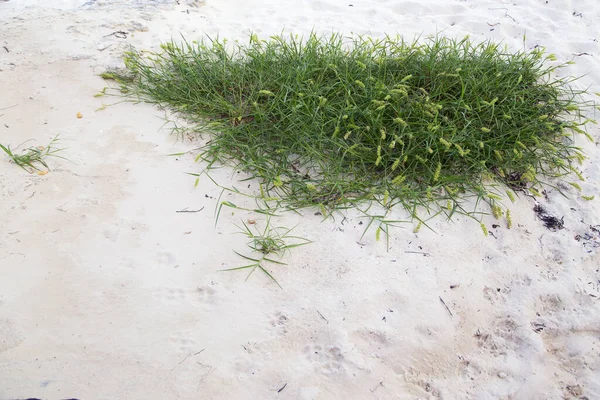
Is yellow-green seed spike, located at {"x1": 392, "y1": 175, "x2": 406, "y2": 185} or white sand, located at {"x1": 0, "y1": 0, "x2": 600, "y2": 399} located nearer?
white sand, located at {"x1": 0, "y1": 0, "x2": 600, "y2": 399}

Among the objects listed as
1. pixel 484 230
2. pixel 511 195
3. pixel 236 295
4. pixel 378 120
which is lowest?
pixel 236 295

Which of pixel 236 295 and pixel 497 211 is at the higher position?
pixel 497 211

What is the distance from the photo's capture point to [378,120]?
108 inches

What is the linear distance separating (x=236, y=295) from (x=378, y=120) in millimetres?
1351

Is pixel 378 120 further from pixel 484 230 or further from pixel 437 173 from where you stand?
pixel 484 230

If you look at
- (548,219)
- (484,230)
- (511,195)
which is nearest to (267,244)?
(484,230)

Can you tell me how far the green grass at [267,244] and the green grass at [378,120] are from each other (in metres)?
0.21

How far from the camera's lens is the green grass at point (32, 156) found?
2.57m

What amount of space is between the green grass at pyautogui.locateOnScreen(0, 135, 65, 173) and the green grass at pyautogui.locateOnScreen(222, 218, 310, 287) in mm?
1219

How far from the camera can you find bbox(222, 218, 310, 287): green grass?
Result: 2.22 m

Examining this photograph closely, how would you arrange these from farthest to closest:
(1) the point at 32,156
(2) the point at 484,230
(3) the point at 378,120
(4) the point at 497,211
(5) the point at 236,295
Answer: (3) the point at 378,120
(1) the point at 32,156
(4) the point at 497,211
(2) the point at 484,230
(5) the point at 236,295

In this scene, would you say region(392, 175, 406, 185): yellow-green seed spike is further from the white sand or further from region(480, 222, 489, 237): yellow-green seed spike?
region(480, 222, 489, 237): yellow-green seed spike

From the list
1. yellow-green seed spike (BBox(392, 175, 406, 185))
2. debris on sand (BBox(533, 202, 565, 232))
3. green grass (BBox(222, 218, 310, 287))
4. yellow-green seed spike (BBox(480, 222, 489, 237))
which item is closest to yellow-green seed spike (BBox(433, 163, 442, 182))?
yellow-green seed spike (BBox(392, 175, 406, 185))

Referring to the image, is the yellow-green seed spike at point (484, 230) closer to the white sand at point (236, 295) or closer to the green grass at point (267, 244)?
the white sand at point (236, 295)
